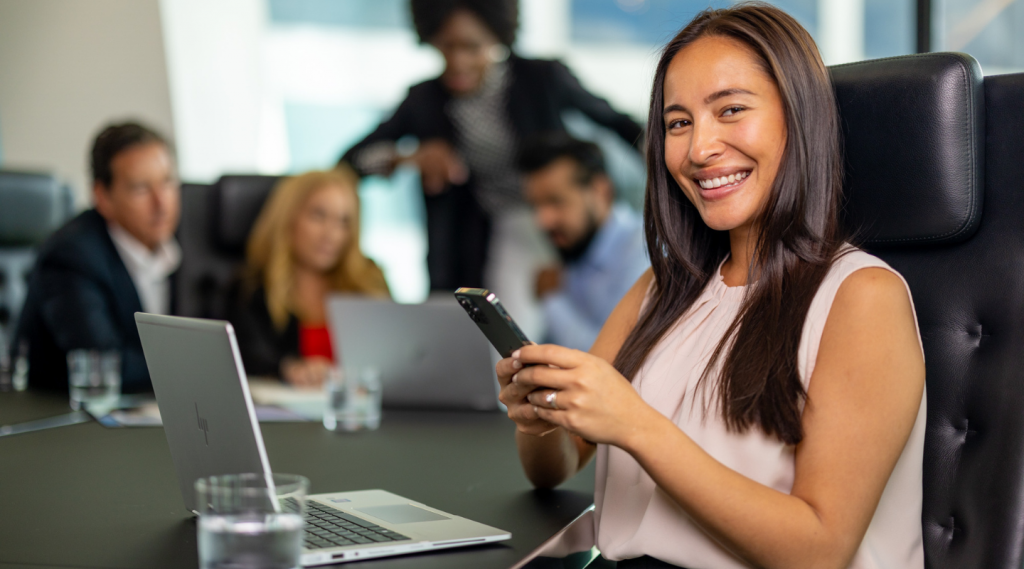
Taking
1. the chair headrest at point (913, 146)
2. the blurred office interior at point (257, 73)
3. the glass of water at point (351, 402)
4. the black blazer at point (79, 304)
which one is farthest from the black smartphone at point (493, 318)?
the blurred office interior at point (257, 73)

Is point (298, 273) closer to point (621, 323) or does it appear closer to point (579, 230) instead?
point (579, 230)

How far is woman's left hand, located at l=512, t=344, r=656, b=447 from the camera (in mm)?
836

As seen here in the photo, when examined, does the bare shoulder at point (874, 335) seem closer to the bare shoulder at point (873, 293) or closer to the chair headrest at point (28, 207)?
the bare shoulder at point (873, 293)

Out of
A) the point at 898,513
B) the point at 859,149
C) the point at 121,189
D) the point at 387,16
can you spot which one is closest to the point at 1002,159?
the point at 859,149

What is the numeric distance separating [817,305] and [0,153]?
4.26m

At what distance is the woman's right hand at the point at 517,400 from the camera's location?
2.99 feet

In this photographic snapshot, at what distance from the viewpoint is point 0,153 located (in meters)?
4.14

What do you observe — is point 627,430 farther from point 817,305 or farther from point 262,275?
point 262,275

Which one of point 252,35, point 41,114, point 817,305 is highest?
point 252,35

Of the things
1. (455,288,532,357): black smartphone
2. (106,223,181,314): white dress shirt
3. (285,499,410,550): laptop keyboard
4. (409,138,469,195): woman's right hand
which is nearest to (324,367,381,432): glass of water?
(285,499,410,550): laptop keyboard

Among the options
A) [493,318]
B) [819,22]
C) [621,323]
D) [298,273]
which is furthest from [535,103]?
[493,318]

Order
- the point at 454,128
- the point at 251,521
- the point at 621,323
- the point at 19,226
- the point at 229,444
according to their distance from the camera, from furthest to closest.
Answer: the point at 454,128
the point at 19,226
the point at 621,323
the point at 229,444
the point at 251,521

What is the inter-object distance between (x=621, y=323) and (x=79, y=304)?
169 cm

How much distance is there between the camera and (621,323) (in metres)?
1.26
